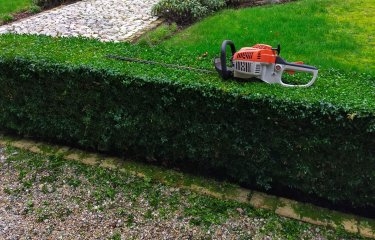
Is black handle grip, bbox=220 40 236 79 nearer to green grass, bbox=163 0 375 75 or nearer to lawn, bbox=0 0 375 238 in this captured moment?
lawn, bbox=0 0 375 238

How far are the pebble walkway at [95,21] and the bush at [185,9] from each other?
9.6 inches

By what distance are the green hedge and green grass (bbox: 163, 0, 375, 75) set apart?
187cm

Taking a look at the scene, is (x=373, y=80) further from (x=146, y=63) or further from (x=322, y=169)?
(x=146, y=63)

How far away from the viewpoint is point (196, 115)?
12.8ft

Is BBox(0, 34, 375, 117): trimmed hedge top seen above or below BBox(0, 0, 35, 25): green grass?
above

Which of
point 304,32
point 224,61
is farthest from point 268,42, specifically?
point 224,61

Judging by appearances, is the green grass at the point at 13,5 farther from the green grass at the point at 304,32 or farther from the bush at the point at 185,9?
the green grass at the point at 304,32

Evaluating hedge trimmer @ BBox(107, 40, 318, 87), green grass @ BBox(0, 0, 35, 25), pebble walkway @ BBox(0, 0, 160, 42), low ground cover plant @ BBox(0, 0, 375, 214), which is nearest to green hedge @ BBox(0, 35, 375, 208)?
low ground cover plant @ BBox(0, 0, 375, 214)

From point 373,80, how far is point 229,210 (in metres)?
1.88

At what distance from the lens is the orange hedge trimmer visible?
3828 mm

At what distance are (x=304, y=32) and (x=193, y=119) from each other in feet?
12.9

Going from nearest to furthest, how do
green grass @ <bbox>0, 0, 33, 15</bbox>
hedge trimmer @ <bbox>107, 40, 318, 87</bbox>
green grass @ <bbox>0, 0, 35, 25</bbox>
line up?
hedge trimmer @ <bbox>107, 40, 318, 87</bbox> < green grass @ <bbox>0, 0, 35, 25</bbox> < green grass @ <bbox>0, 0, 33, 15</bbox>

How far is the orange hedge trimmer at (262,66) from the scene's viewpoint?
3828 millimetres

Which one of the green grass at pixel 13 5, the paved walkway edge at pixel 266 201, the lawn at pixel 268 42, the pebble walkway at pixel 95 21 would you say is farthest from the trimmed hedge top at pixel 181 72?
the green grass at pixel 13 5
